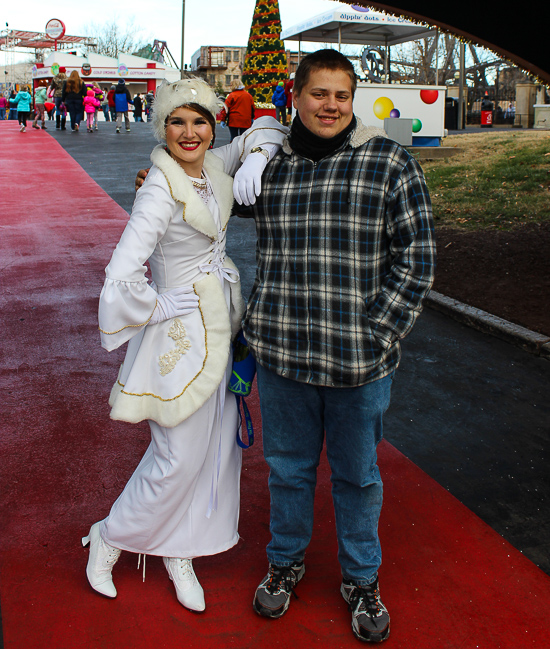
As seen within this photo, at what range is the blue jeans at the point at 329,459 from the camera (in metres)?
2.52

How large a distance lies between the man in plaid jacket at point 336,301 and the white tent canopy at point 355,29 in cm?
1713

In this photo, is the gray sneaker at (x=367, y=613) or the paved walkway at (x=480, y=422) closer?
the gray sneaker at (x=367, y=613)

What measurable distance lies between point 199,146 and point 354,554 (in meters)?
1.78

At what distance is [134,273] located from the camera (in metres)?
2.35

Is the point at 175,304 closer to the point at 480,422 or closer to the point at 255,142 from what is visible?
the point at 255,142

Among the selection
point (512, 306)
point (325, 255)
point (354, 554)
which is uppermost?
point (325, 255)

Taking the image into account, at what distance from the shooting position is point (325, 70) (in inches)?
93.4

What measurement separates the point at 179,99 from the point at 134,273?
73cm

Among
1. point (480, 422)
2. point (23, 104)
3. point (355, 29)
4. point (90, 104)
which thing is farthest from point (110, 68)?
point (480, 422)

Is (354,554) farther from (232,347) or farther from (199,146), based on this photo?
(199,146)

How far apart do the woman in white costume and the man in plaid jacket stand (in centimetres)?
18

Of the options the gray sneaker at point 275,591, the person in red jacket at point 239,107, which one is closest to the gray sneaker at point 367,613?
the gray sneaker at point 275,591

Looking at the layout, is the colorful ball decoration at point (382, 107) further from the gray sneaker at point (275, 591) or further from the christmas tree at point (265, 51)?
the gray sneaker at point (275, 591)

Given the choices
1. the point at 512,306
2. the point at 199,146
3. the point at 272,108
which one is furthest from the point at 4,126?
the point at 199,146
